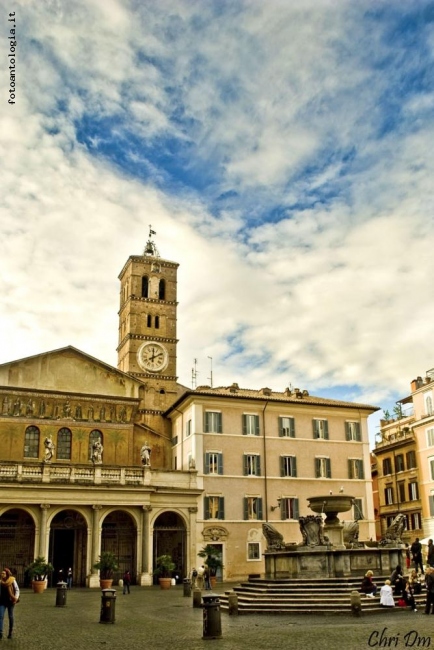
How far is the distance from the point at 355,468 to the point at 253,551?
9805mm

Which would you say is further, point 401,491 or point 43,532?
point 401,491

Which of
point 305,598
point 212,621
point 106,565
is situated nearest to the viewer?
point 212,621

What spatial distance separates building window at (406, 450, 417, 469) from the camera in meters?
54.4

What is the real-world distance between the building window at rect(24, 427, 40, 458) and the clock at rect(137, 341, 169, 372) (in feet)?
51.1

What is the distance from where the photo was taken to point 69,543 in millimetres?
42469

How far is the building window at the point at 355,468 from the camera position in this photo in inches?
1902

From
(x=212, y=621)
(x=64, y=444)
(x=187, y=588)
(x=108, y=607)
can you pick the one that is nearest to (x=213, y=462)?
(x=64, y=444)

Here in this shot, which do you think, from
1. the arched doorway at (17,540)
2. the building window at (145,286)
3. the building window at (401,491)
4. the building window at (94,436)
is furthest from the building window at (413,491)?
the arched doorway at (17,540)

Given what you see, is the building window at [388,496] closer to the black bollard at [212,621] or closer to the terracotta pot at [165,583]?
the terracotta pot at [165,583]

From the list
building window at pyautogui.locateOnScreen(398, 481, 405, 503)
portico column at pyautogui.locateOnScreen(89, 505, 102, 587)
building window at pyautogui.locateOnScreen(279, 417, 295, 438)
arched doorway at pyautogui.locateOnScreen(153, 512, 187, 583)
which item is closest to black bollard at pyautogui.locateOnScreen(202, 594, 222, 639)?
portico column at pyautogui.locateOnScreen(89, 505, 102, 587)

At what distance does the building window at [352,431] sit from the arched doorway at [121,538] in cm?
1661

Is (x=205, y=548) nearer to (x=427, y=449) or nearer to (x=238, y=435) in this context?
(x=238, y=435)

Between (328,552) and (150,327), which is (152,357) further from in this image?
(328,552)

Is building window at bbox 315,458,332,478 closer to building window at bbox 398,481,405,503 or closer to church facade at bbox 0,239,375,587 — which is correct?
church facade at bbox 0,239,375,587
